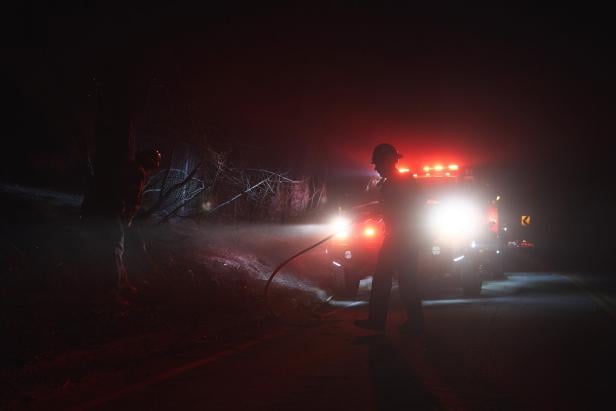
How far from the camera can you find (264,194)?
19.1 meters

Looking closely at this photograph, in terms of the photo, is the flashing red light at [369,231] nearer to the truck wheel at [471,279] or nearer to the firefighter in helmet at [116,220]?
the truck wheel at [471,279]

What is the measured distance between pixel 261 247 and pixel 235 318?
1072 cm

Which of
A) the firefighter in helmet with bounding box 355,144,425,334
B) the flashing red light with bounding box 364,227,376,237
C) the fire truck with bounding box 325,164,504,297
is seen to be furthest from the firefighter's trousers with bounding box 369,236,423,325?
the flashing red light with bounding box 364,227,376,237

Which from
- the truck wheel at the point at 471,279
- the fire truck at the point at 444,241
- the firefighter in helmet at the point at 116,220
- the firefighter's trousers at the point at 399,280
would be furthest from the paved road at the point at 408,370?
the fire truck at the point at 444,241

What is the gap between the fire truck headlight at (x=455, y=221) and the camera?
50.8ft

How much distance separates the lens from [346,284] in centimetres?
1595

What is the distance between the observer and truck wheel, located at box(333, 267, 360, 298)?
15.8 metres

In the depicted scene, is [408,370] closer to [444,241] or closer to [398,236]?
[398,236]

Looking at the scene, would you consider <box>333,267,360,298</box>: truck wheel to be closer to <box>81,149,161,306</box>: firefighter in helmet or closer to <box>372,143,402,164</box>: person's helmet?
<box>81,149,161,306</box>: firefighter in helmet

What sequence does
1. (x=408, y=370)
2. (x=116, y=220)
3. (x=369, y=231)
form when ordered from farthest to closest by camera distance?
(x=369, y=231) → (x=116, y=220) → (x=408, y=370)

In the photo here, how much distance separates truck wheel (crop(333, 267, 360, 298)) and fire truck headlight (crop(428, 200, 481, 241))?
210cm

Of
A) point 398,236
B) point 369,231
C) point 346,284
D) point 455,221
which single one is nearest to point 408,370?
point 398,236

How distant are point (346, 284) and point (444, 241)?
7.79 ft

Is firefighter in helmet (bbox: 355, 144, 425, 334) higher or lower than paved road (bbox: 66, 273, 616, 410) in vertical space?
higher
